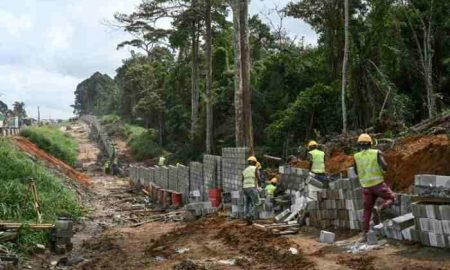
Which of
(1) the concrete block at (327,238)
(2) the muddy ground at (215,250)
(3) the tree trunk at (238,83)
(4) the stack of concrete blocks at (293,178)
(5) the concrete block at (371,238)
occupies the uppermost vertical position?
(3) the tree trunk at (238,83)

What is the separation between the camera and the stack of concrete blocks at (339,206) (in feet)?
35.4

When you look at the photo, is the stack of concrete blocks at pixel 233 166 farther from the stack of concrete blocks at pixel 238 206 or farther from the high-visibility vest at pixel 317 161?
the high-visibility vest at pixel 317 161

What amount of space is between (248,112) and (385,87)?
5.34 meters

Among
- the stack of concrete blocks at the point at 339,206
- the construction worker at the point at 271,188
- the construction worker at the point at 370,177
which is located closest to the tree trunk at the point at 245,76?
the construction worker at the point at 271,188

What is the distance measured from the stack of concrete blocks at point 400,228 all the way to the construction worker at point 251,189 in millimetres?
4979

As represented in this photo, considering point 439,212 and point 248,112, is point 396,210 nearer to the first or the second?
point 439,212

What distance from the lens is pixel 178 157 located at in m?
36.8

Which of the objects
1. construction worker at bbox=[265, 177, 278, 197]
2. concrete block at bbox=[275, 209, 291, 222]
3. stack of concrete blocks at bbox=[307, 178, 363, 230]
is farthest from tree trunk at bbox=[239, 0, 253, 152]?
stack of concrete blocks at bbox=[307, 178, 363, 230]

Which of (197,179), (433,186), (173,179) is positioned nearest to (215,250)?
(433,186)

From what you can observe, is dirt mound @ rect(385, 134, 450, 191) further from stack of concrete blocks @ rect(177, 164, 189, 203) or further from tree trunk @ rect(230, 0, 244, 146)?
stack of concrete blocks @ rect(177, 164, 189, 203)

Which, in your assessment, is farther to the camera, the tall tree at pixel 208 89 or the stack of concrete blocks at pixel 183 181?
the tall tree at pixel 208 89

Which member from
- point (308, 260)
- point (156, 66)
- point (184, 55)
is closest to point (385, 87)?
point (308, 260)

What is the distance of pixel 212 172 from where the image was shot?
807 inches

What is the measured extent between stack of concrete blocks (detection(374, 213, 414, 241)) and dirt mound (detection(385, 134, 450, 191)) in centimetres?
256
